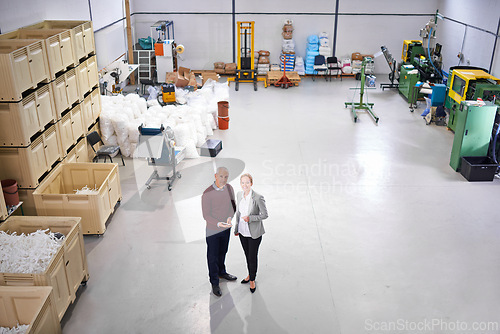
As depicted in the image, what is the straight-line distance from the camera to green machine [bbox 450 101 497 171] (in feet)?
26.7

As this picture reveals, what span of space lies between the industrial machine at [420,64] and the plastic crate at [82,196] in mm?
9123

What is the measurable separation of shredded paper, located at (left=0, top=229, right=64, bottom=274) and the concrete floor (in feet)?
2.60

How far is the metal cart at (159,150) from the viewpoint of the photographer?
7793 millimetres

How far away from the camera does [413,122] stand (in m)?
11.4

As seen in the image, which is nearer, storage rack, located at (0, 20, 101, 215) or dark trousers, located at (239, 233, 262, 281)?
dark trousers, located at (239, 233, 262, 281)

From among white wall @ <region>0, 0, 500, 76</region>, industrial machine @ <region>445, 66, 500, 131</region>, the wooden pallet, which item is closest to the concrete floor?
industrial machine @ <region>445, 66, 500, 131</region>

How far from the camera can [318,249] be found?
624cm

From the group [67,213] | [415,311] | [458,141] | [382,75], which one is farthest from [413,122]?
[67,213]

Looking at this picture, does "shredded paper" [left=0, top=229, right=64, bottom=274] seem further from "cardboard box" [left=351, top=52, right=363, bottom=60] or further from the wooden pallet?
"cardboard box" [left=351, top=52, right=363, bottom=60]

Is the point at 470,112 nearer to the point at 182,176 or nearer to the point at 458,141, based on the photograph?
the point at 458,141

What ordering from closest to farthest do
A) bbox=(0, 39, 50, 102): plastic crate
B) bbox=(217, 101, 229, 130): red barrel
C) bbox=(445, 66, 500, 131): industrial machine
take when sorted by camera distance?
1. bbox=(0, 39, 50, 102): plastic crate
2. bbox=(445, 66, 500, 131): industrial machine
3. bbox=(217, 101, 229, 130): red barrel

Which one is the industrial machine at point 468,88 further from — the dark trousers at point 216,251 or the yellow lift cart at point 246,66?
the dark trousers at point 216,251

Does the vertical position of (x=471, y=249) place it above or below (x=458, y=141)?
below

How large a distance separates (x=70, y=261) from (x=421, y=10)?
1505 centimetres
